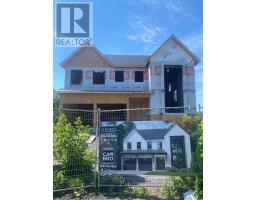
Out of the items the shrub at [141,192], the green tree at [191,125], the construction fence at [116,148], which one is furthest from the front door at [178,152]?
the shrub at [141,192]

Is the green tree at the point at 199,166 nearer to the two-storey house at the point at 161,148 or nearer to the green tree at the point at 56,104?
the two-storey house at the point at 161,148

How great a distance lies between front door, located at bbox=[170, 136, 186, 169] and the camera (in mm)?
4551

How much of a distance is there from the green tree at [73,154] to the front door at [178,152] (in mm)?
951

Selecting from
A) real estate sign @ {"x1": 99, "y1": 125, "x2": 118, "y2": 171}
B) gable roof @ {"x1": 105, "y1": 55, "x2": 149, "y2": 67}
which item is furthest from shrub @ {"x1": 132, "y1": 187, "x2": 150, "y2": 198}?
gable roof @ {"x1": 105, "y1": 55, "x2": 149, "y2": 67}

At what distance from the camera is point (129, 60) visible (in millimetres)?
4359

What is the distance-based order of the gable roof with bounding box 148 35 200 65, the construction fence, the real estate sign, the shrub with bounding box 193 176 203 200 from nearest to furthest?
the gable roof with bounding box 148 35 200 65 < the shrub with bounding box 193 176 203 200 < the construction fence < the real estate sign

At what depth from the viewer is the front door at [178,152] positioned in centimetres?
455

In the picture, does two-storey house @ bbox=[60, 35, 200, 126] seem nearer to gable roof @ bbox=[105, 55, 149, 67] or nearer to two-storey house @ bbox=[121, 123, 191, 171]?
gable roof @ bbox=[105, 55, 149, 67]

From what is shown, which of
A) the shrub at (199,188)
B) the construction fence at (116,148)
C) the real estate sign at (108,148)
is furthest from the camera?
the real estate sign at (108,148)

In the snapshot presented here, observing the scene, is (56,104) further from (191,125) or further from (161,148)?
(191,125)

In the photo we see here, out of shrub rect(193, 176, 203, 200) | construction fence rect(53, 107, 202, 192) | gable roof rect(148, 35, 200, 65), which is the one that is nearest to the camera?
gable roof rect(148, 35, 200, 65)

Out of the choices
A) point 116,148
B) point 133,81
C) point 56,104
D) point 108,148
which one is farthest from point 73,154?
point 133,81

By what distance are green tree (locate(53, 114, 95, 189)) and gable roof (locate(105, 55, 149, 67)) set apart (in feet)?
2.59
